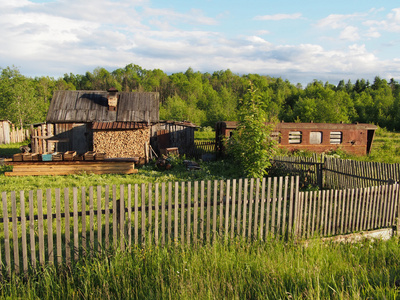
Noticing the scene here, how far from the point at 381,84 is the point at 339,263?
9711 centimetres

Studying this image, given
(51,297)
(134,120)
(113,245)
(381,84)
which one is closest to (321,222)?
(113,245)

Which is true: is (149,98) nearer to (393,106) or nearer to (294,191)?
(294,191)

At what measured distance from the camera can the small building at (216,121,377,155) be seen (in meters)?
20.8

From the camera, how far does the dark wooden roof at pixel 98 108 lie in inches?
777

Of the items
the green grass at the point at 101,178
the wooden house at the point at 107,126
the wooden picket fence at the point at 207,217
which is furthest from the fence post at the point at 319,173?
the wooden house at the point at 107,126

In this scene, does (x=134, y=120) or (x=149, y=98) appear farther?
(x=149, y=98)

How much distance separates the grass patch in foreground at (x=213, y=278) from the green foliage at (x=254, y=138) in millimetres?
7069

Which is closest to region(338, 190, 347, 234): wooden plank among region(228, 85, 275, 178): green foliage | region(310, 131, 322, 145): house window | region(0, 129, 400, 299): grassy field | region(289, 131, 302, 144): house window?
region(0, 129, 400, 299): grassy field

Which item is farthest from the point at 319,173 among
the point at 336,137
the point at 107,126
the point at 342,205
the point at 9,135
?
the point at 9,135

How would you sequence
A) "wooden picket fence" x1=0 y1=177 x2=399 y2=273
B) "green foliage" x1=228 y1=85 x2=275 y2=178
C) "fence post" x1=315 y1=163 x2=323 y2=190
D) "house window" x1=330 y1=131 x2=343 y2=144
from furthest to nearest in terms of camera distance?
"house window" x1=330 y1=131 x2=343 y2=144
"green foliage" x1=228 y1=85 x2=275 y2=178
"fence post" x1=315 y1=163 x2=323 y2=190
"wooden picket fence" x1=0 y1=177 x2=399 y2=273

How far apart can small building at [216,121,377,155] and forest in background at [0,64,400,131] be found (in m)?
2.45

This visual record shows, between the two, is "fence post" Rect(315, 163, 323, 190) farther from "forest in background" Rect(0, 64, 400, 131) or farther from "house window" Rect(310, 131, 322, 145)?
"house window" Rect(310, 131, 322, 145)

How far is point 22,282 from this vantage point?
4.23 m

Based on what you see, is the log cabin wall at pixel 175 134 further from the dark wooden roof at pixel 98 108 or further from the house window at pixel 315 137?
the house window at pixel 315 137
